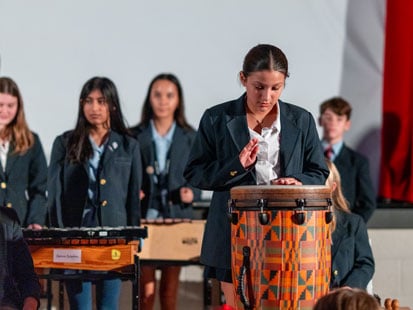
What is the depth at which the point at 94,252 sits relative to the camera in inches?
202

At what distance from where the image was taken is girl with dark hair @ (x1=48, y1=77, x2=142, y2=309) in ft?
18.6

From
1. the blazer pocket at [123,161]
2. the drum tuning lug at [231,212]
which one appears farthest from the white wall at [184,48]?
the drum tuning lug at [231,212]

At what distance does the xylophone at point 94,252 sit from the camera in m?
5.10

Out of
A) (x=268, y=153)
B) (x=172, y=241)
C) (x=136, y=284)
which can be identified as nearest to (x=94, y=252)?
(x=136, y=284)

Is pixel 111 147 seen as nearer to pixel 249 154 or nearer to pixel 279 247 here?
pixel 249 154

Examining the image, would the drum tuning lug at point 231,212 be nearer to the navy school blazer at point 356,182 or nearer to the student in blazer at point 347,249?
the student in blazer at point 347,249

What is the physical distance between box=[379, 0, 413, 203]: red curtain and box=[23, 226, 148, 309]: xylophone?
2.29 m

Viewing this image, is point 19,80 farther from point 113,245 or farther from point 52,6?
point 113,245

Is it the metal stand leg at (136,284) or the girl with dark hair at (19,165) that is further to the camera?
the girl with dark hair at (19,165)

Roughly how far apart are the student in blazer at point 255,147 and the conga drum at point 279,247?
12 centimetres

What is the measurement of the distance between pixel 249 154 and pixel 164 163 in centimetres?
226

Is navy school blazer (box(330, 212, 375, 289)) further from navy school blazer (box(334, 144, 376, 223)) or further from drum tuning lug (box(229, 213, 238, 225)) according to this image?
navy school blazer (box(334, 144, 376, 223))

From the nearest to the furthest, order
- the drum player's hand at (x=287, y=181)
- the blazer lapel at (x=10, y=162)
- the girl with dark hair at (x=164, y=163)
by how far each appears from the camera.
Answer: the drum player's hand at (x=287, y=181) < the blazer lapel at (x=10, y=162) < the girl with dark hair at (x=164, y=163)

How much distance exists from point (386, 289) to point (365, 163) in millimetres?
757
